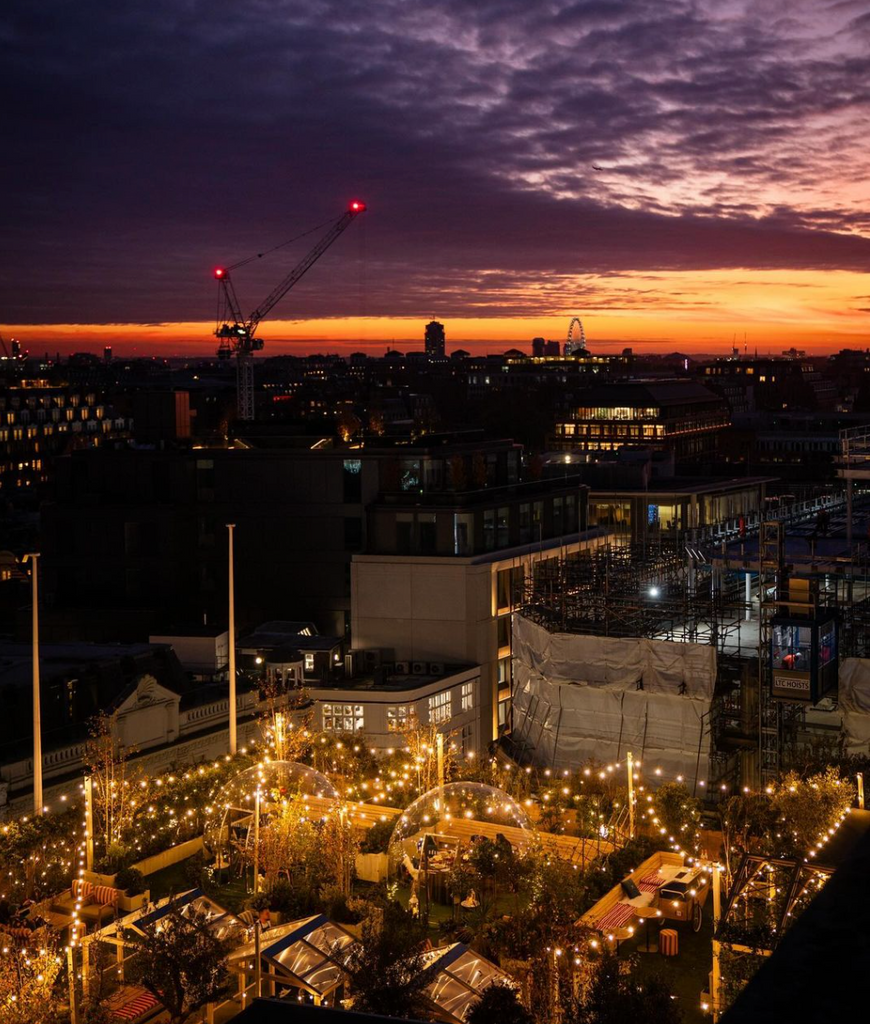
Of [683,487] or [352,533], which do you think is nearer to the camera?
[352,533]

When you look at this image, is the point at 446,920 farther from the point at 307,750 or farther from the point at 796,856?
the point at 307,750

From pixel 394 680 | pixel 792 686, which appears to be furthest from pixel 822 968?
pixel 394 680

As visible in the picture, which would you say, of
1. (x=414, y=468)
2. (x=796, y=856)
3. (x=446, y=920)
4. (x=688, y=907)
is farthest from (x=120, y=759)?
(x=414, y=468)

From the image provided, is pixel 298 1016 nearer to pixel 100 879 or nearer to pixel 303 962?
pixel 303 962

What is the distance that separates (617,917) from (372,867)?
20.8 feet

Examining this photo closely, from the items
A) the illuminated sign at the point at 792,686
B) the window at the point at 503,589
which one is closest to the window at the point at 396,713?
the window at the point at 503,589

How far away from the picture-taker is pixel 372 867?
1078 inches

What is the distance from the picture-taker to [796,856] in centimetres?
2283

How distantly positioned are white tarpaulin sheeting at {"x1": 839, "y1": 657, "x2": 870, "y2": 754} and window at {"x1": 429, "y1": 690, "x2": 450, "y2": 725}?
14214 mm

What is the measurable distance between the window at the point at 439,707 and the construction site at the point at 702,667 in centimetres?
294

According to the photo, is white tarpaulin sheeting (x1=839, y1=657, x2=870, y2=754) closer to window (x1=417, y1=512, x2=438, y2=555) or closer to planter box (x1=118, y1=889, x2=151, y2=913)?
planter box (x1=118, y1=889, x2=151, y2=913)

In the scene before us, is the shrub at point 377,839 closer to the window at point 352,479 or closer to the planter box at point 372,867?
the planter box at point 372,867

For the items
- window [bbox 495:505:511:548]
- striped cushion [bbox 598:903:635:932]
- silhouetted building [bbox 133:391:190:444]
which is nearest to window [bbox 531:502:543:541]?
window [bbox 495:505:511:548]

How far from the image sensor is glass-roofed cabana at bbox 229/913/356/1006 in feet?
65.6
